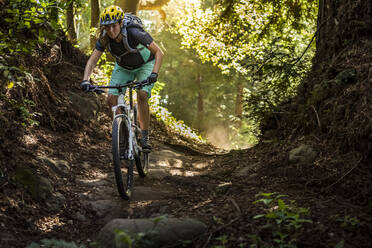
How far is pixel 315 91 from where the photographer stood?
16.7 feet

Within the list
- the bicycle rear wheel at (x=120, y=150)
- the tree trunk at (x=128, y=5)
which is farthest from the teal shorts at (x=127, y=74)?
the tree trunk at (x=128, y=5)

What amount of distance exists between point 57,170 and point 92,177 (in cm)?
62

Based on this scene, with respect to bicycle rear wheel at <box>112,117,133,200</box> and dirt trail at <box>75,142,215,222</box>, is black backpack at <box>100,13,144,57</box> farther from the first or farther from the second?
dirt trail at <box>75,142,215,222</box>

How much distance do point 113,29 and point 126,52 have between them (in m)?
0.45

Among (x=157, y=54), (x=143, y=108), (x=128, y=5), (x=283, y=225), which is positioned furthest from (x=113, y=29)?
(x=128, y=5)

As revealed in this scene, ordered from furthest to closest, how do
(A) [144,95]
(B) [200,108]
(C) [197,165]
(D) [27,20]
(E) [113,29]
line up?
(B) [200,108], (C) [197,165], (A) [144,95], (E) [113,29], (D) [27,20]

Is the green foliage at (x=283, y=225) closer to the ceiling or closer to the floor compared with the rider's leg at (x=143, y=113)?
closer to the floor

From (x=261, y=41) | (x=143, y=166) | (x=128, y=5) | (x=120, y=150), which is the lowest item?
(x=143, y=166)

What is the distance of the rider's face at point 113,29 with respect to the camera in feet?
16.4

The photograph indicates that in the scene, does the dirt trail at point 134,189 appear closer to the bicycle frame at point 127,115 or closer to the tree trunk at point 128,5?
the bicycle frame at point 127,115

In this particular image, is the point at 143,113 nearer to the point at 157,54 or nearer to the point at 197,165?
the point at 157,54

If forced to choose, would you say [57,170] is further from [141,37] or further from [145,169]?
[141,37]

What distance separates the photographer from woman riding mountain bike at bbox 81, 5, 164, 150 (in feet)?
16.3

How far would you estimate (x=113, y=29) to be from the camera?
504 centimetres
